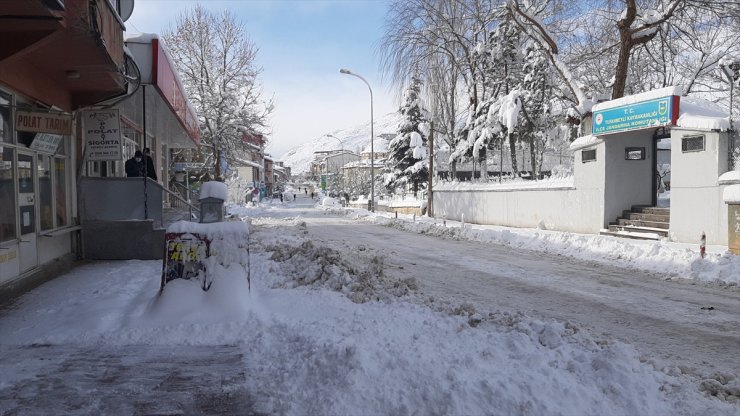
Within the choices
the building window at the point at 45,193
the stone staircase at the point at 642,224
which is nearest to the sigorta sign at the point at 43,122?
the building window at the point at 45,193

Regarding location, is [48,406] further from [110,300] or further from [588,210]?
[588,210]

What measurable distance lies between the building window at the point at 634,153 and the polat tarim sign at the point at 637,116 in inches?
49.5

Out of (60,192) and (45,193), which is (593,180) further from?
(45,193)

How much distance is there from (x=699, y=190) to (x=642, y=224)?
268cm

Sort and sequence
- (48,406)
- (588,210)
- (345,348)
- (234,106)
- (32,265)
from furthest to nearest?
(234,106) < (588,210) < (32,265) < (345,348) < (48,406)

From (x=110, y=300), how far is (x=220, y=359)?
2853mm

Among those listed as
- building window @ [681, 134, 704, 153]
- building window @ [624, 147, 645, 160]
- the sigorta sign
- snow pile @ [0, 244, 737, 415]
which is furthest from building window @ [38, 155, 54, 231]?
building window @ [624, 147, 645, 160]

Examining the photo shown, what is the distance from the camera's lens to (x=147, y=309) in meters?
6.09

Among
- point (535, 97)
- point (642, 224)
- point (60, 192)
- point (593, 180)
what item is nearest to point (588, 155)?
point (593, 180)

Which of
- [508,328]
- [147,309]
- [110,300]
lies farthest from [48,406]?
[508,328]

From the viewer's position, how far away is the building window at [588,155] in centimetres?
1783

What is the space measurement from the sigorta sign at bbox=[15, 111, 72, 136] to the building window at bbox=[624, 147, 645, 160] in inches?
642

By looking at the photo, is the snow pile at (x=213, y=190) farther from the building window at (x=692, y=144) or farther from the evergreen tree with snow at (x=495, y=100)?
the evergreen tree with snow at (x=495, y=100)

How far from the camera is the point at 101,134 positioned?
10641mm
